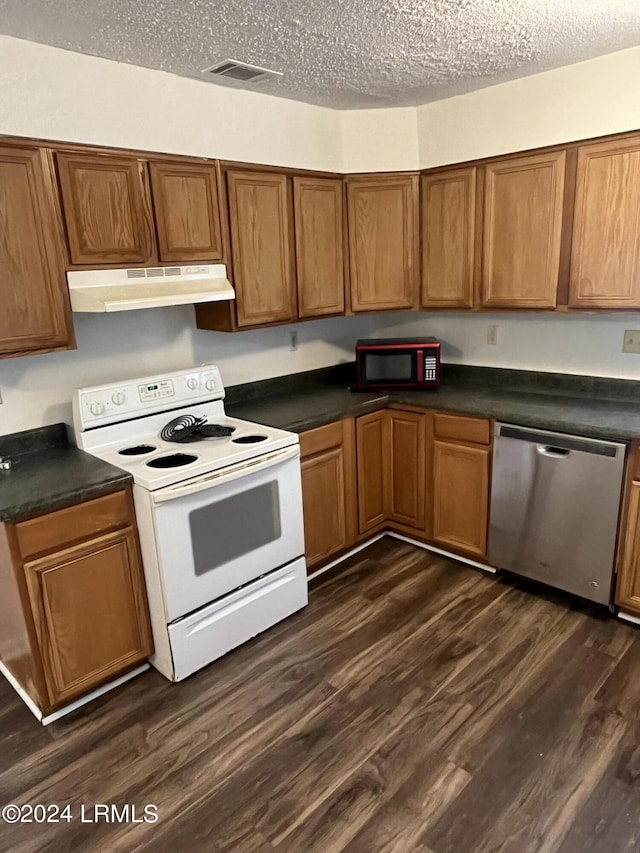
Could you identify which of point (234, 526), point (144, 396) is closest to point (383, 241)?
point (144, 396)

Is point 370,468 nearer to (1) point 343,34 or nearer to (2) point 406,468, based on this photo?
(2) point 406,468

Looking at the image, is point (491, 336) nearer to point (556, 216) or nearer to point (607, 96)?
point (556, 216)

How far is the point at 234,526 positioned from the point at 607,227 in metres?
2.12

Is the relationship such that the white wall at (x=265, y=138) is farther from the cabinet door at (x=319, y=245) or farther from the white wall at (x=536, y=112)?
the cabinet door at (x=319, y=245)

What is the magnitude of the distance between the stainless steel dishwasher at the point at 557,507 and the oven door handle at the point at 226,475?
1077 millimetres

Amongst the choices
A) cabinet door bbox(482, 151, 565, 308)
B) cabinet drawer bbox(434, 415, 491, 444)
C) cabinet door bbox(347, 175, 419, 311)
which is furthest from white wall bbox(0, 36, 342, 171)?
cabinet drawer bbox(434, 415, 491, 444)

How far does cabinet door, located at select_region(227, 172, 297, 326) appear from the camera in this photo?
2781mm

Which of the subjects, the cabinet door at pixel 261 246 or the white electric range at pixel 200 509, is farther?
the cabinet door at pixel 261 246

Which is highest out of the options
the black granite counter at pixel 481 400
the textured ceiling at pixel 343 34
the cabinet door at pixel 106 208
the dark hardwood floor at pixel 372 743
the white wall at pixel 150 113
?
the textured ceiling at pixel 343 34

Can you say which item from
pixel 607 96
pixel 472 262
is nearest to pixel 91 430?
pixel 472 262

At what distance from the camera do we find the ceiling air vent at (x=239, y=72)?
2404mm

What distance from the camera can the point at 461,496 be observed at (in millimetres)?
3102

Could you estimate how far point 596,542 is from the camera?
8.57 feet

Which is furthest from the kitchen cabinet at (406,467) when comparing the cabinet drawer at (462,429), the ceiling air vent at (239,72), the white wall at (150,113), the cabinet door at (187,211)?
the ceiling air vent at (239,72)
